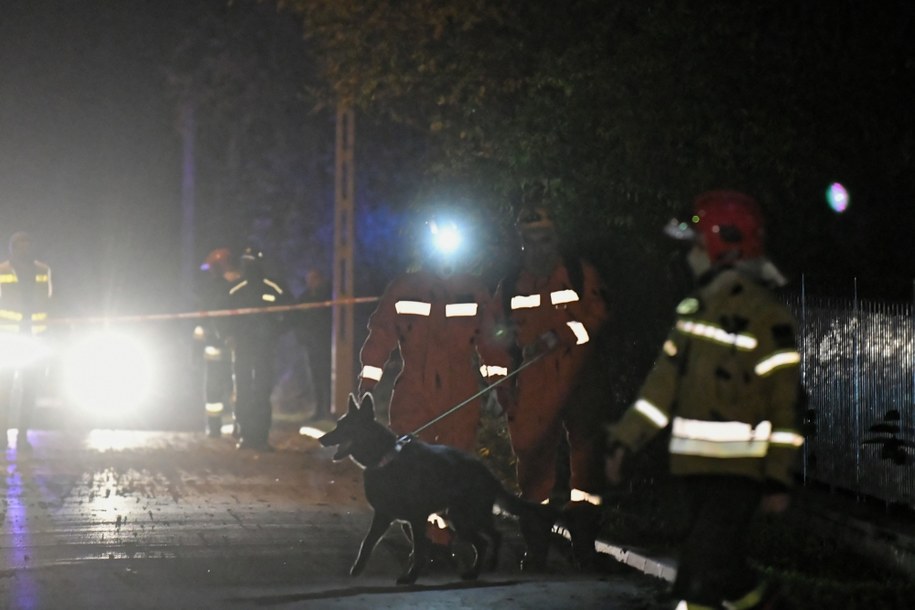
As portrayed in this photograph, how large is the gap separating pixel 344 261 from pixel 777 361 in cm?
1525

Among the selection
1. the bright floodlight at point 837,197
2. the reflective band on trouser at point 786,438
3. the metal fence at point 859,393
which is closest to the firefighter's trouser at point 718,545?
the reflective band on trouser at point 786,438

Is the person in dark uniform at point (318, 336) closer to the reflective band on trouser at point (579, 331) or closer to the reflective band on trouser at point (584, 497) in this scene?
the reflective band on trouser at point (584, 497)

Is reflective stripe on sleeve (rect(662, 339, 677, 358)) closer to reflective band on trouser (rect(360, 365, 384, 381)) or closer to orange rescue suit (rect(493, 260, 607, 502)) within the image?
orange rescue suit (rect(493, 260, 607, 502))

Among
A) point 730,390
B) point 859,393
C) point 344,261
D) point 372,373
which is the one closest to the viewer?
point 730,390

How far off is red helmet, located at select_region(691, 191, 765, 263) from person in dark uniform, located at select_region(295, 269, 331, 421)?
1616cm

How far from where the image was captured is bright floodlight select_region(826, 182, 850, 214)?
14.3 m

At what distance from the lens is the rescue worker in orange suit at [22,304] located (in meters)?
17.7

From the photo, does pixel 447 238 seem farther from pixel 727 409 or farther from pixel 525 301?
pixel 727 409

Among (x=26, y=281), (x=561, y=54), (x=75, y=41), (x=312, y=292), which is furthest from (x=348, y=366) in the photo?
(x=75, y=41)

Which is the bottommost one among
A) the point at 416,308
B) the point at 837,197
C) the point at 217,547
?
the point at 217,547

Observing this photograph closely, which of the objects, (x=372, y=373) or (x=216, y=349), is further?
(x=216, y=349)

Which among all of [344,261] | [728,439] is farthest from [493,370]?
[344,261]

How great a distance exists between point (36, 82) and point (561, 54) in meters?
27.6

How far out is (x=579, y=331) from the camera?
1075 cm
